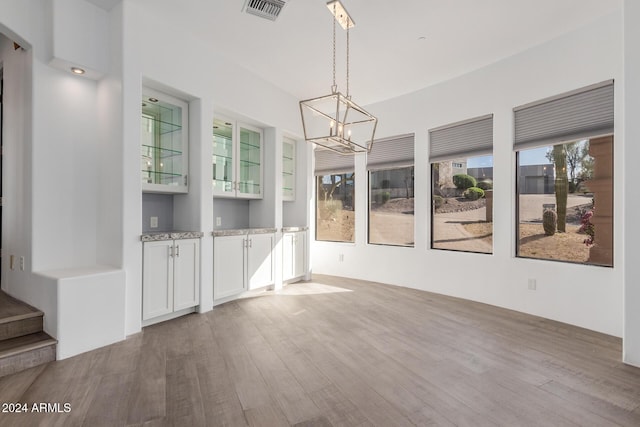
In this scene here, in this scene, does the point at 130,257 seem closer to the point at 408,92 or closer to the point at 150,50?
the point at 150,50

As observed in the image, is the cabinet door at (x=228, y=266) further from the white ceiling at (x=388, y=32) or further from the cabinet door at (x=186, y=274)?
the white ceiling at (x=388, y=32)

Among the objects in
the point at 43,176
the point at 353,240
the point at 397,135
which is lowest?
the point at 353,240

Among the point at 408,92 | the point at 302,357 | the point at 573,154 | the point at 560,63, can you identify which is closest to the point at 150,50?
the point at 302,357

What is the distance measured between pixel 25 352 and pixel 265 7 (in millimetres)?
3483

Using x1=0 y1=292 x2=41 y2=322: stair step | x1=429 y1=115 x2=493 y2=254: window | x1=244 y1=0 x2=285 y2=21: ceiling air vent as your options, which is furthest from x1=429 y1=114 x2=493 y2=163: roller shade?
x1=0 y1=292 x2=41 y2=322: stair step

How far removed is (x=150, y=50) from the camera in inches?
132

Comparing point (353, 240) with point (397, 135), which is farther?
point (353, 240)

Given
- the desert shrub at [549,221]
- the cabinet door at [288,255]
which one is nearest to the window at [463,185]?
the desert shrub at [549,221]

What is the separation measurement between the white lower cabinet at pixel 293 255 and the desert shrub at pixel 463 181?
258 cm

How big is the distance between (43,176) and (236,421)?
2.84 metres

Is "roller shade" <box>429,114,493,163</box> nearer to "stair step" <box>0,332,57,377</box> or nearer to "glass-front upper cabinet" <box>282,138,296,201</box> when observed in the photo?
"glass-front upper cabinet" <box>282,138,296,201</box>

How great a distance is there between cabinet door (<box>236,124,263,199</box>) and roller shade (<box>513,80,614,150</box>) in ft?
11.8

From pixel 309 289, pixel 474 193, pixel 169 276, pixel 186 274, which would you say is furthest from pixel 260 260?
pixel 474 193

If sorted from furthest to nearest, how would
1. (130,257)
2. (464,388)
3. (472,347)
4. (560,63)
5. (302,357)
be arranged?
(560,63) → (130,257) → (472,347) → (302,357) → (464,388)
